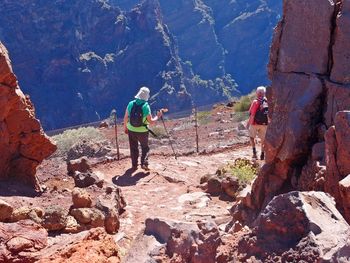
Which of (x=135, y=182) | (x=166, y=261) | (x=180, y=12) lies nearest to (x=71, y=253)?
(x=166, y=261)

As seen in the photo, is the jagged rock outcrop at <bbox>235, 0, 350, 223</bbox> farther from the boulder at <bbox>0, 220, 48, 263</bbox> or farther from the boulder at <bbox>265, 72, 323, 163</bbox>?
the boulder at <bbox>0, 220, 48, 263</bbox>

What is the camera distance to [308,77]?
6.15 metres

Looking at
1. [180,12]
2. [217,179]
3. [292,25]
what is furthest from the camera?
[180,12]

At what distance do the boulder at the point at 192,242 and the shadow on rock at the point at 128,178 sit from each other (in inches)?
276

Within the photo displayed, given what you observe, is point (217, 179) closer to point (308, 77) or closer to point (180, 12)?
point (308, 77)

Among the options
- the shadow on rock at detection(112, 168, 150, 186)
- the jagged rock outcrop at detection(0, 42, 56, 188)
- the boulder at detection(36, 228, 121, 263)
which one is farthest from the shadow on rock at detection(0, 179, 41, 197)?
the boulder at detection(36, 228, 121, 263)

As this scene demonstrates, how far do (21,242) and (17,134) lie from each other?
4.35 meters

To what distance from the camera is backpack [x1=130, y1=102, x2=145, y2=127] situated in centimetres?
1080

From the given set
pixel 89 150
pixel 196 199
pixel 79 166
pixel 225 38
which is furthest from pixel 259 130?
pixel 225 38

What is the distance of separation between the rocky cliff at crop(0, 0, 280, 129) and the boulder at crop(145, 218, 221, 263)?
2634 inches

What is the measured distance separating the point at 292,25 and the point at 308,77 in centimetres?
68

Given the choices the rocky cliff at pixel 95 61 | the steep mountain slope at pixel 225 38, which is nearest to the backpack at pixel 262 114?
the rocky cliff at pixel 95 61

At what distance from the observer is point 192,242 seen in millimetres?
3793

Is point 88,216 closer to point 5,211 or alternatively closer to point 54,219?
point 54,219
